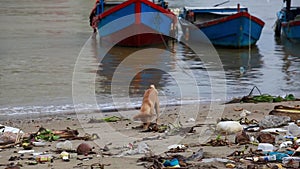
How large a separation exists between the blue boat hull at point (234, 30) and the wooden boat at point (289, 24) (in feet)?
4.45

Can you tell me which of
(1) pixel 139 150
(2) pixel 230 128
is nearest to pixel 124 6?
(2) pixel 230 128

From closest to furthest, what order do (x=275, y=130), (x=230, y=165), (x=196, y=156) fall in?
(x=230, y=165) < (x=196, y=156) < (x=275, y=130)

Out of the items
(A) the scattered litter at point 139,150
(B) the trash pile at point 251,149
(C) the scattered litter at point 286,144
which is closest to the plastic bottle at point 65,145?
(A) the scattered litter at point 139,150

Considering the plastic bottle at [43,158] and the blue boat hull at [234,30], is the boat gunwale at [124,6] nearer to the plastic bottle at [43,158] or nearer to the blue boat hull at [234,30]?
the blue boat hull at [234,30]

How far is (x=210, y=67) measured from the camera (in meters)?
16.4

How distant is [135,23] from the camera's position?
20.4 m

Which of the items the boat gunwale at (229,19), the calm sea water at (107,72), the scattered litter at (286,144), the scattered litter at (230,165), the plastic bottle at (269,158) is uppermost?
the boat gunwale at (229,19)

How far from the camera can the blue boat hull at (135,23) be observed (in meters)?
20.2

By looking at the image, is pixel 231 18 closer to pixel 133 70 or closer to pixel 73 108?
pixel 133 70

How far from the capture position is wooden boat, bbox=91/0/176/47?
2025 centimetres

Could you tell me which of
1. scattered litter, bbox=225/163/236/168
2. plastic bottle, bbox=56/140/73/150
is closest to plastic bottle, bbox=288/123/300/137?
scattered litter, bbox=225/163/236/168

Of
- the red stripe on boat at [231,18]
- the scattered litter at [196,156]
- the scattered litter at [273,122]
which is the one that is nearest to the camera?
the scattered litter at [196,156]

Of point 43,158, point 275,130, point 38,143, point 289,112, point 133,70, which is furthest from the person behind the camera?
point 133,70

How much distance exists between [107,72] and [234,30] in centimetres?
668
